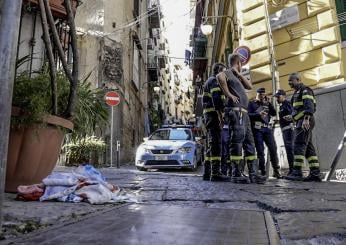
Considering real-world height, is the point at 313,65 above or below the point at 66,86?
above

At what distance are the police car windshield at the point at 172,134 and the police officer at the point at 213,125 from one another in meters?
5.96

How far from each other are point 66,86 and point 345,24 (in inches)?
306

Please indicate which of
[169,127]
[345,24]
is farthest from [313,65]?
[169,127]

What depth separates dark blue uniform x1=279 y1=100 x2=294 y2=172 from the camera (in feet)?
24.1

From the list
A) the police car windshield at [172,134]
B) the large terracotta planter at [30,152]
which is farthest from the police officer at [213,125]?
the police car windshield at [172,134]

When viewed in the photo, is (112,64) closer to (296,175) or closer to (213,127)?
(213,127)

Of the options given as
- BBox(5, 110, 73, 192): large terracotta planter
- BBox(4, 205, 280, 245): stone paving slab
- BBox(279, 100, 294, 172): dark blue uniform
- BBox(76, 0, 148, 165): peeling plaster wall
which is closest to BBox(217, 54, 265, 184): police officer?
BBox(279, 100, 294, 172): dark blue uniform

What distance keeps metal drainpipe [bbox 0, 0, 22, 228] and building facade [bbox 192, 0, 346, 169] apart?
7.65m

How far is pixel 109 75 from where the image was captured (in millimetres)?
17359

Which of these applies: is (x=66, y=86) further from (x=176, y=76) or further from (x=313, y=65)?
(x=176, y=76)

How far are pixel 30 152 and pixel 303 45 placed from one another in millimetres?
8147

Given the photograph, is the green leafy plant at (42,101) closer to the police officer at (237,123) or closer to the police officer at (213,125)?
the police officer at (237,123)

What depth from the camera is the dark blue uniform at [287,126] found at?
7344mm

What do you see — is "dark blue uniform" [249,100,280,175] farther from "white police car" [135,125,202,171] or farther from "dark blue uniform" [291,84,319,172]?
"white police car" [135,125,202,171]
